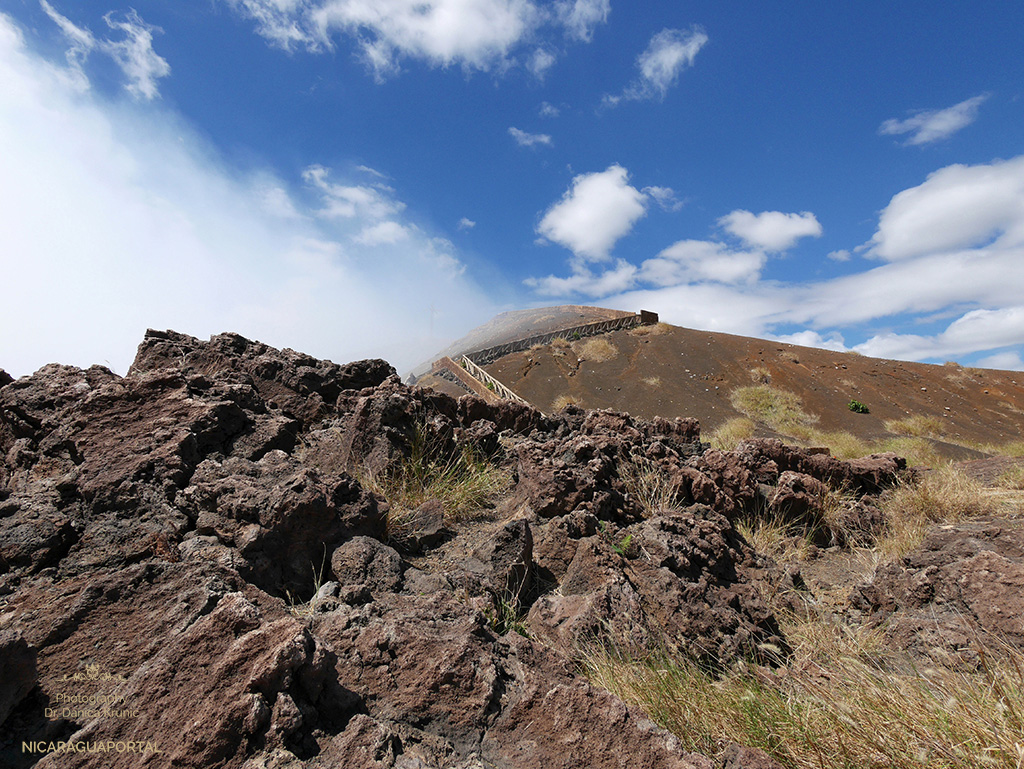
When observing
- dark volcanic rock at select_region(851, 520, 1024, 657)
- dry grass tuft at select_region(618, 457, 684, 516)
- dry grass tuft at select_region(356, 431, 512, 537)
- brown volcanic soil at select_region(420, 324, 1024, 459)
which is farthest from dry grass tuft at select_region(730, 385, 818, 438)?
dry grass tuft at select_region(356, 431, 512, 537)

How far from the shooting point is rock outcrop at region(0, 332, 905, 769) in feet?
5.41

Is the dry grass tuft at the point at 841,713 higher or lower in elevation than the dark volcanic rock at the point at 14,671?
lower

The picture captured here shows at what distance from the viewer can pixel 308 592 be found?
2.87m

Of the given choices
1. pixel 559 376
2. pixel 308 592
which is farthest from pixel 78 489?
pixel 559 376

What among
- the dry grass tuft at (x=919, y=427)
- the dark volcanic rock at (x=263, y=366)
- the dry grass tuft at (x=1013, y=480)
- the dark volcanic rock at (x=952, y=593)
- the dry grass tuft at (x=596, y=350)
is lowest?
the dark volcanic rock at (x=952, y=593)

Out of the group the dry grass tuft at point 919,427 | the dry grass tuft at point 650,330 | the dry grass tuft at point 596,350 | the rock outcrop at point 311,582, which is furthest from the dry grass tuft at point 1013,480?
the dry grass tuft at point 650,330

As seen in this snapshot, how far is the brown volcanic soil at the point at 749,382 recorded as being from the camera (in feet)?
61.9

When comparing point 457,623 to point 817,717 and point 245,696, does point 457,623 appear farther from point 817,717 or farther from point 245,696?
point 817,717

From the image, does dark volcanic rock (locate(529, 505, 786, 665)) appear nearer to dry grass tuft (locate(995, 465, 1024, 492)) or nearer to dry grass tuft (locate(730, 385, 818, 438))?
dry grass tuft (locate(995, 465, 1024, 492))

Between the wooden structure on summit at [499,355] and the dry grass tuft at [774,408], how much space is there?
808cm

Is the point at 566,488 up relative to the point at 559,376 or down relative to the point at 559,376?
down

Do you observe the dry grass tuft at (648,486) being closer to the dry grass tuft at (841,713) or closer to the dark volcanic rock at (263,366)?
the dry grass tuft at (841,713)

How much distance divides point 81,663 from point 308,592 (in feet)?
3.47

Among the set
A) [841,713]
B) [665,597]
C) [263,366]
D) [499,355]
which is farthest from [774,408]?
[841,713]
